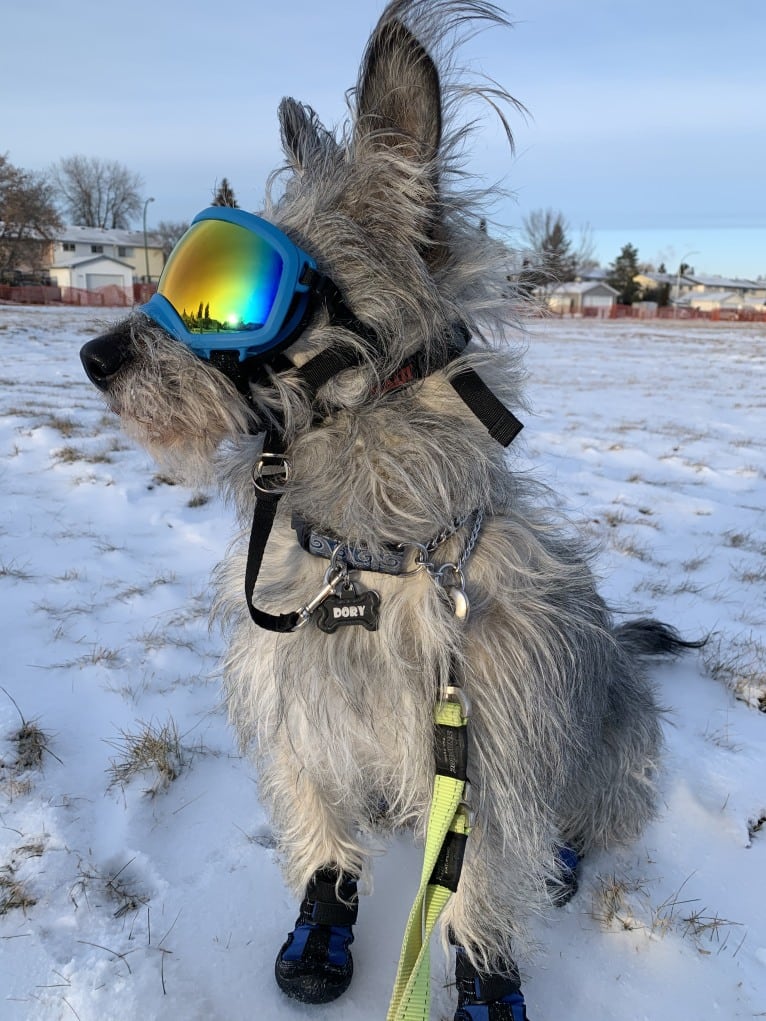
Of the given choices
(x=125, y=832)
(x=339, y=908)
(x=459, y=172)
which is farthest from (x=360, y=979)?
(x=459, y=172)

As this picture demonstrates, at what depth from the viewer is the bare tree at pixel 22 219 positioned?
44.0 meters

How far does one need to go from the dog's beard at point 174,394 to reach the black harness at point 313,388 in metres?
0.05

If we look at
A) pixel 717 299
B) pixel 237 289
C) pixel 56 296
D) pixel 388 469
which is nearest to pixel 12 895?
pixel 388 469

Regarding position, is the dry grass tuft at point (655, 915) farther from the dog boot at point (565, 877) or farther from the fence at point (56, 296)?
the fence at point (56, 296)

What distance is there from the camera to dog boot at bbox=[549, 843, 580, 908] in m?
2.35

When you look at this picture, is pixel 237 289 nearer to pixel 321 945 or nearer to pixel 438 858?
pixel 438 858

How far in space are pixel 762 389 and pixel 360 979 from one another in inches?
564

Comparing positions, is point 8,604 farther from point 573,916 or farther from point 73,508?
point 573,916

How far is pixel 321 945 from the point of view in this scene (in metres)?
2.06

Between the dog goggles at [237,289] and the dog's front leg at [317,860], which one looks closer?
the dog goggles at [237,289]

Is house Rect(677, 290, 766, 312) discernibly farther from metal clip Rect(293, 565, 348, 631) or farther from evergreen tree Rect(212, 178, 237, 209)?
metal clip Rect(293, 565, 348, 631)

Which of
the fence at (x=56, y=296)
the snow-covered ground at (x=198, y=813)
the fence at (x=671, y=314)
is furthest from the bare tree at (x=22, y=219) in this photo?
the snow-covered ground at (x=198, y=813)

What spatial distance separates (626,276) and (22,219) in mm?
67358

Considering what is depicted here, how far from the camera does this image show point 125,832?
7.80ft
